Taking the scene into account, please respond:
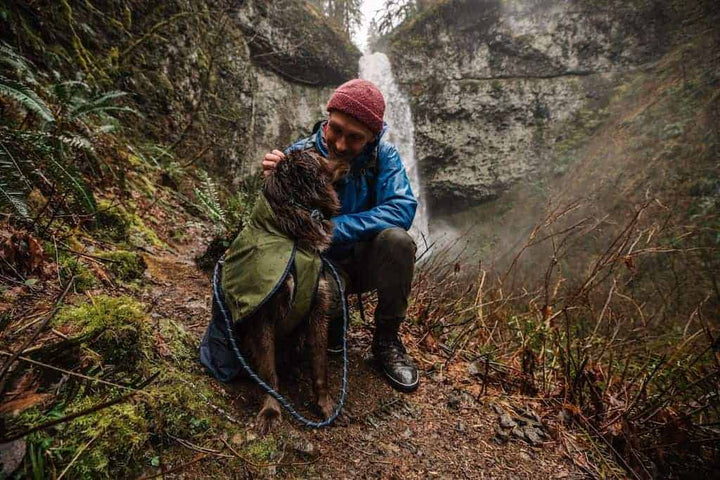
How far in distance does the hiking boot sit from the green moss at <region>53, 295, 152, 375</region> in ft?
4.48

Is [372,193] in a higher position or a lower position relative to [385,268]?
higher

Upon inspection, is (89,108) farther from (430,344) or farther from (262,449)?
(430,344)

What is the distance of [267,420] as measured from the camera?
4.89 feet

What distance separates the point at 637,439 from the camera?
1.78 metres

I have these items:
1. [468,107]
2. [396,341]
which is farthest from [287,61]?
[396,341]

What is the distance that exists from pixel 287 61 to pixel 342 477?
40.0ft

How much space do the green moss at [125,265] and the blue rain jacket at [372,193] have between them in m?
1.22

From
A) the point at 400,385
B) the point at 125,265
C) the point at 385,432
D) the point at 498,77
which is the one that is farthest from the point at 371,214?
the point at 498,77

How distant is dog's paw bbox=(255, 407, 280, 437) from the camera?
145cm

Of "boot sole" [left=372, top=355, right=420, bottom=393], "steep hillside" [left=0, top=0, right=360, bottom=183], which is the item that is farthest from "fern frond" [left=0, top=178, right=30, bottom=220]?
"boot sole" [left=372, top=355, right=420, bottom=393]

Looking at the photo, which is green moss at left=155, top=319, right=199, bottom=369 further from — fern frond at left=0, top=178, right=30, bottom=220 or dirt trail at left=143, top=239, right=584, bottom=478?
fern frond at left=0, top=178, right=30, bottom=220

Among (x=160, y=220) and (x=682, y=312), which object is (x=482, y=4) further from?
(x=160, y=220)

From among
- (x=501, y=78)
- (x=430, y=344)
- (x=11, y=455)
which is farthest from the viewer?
(x=501, y=78)

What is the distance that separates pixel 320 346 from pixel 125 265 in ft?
4.45
